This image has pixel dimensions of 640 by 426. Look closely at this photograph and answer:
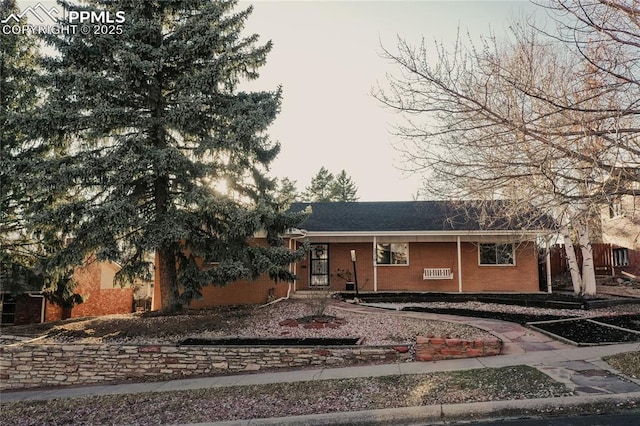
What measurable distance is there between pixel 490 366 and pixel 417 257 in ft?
41.6

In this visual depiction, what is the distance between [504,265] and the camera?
64.7 ft

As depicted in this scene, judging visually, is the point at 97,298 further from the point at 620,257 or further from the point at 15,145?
the point at 620,257

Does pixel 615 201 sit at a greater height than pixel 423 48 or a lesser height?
lesser

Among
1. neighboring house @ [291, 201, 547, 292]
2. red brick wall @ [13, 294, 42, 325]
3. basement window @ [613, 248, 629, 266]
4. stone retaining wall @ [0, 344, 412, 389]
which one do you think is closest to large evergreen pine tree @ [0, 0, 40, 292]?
stone retaining wall @ [0, 344, 412, 389]

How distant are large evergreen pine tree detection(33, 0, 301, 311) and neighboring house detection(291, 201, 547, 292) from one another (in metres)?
6.42

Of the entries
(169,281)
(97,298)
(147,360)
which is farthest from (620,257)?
(97,298)

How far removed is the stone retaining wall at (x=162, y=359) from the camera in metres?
8.96

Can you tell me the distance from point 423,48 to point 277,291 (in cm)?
1267

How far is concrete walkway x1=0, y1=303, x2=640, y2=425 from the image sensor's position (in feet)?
18.9

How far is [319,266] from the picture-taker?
20500mm

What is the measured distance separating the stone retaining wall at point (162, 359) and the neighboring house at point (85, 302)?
29.3ft

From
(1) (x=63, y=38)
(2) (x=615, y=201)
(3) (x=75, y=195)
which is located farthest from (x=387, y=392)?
(1) (x=63, y=38)

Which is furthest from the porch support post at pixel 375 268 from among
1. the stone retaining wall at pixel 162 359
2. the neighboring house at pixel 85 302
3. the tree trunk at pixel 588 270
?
the neighboring house at pixel 85 302

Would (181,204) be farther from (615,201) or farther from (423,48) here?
(615,201)
